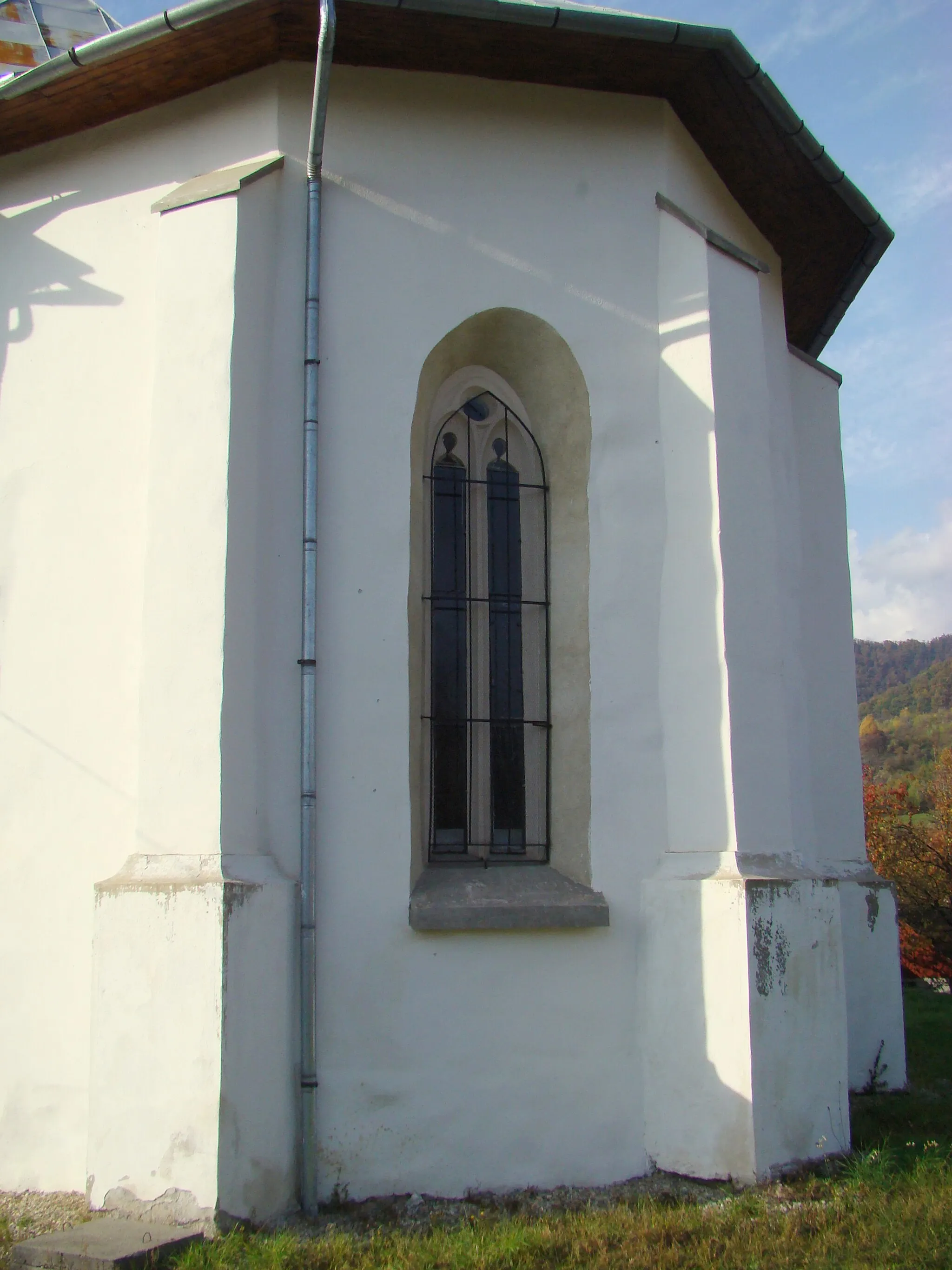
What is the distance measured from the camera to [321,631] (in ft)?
20.9

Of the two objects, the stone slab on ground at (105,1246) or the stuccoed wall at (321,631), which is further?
the stuccoed wall at (321,631)

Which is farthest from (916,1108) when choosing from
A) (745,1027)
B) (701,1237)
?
(701,1237)

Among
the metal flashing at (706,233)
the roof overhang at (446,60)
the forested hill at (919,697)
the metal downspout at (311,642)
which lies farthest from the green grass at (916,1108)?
the forested hill at (919,697)

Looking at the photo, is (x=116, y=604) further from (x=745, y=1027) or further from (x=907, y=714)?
(x=907, y=714)

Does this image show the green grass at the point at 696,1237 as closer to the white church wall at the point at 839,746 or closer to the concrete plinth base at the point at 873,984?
the concrete plinth base at the point at 873,984

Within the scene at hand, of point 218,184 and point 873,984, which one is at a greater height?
point 218,184

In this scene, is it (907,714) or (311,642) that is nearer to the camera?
(311,642)

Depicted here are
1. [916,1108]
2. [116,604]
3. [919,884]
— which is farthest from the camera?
[919,884]

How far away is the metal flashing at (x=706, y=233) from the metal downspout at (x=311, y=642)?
6.98ft

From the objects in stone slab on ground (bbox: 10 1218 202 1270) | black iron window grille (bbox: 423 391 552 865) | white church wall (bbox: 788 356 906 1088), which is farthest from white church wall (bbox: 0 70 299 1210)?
white church wall (bbox: 788 356 906 1088)

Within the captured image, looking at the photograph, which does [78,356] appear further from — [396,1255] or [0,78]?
[396,1255]

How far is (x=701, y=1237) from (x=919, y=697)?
2479 inches

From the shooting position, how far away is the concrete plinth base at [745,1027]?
19.5ft

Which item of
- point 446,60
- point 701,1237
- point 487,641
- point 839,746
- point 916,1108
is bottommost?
point 916,1108
